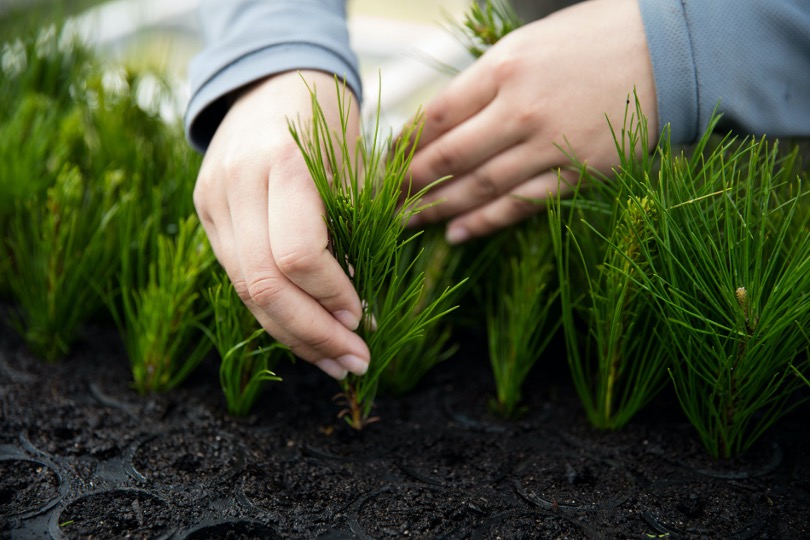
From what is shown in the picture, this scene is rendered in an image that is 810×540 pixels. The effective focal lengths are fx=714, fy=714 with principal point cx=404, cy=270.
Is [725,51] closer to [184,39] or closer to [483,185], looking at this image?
[483,185]

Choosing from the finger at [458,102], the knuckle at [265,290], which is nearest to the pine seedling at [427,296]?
the finger at [458,102]

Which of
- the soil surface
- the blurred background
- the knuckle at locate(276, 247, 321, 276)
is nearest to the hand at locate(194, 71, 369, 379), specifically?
the knuckle at locate(276, 247, 321, 276)

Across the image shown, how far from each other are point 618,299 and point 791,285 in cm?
17

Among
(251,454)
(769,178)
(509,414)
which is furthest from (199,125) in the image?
(769,178)

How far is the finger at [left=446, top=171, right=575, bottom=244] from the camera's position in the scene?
91cm

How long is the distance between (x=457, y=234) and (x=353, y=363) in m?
0.29

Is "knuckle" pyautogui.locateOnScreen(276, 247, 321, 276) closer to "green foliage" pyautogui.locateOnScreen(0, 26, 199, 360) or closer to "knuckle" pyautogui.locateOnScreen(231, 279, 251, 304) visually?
"knuckle" pyautogui.locateOnScreen(231, 279, 251, 304)

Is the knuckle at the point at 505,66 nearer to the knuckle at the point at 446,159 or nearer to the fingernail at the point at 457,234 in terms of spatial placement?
the knuckle at the point at 446,159

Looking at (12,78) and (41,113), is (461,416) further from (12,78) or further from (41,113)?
(12,78)

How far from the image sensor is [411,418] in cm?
93

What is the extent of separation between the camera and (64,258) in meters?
0.99

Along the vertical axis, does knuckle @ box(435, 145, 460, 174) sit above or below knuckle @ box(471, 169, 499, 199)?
above

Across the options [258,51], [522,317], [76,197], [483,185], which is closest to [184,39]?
[76,197]

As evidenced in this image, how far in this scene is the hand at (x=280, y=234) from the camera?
71 cm
